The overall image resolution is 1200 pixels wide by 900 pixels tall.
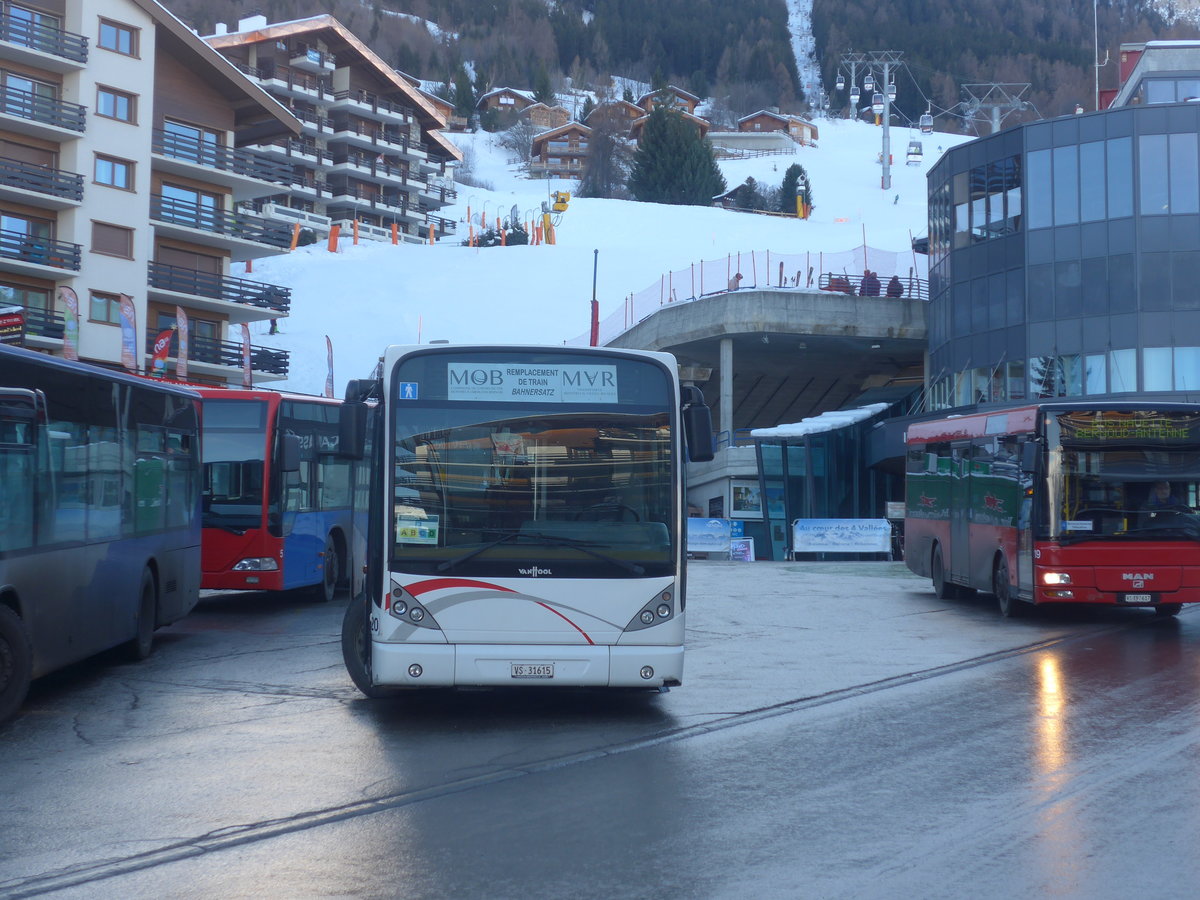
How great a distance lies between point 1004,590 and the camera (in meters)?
19.1

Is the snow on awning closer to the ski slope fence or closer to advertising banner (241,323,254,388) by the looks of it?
the ski slope fence

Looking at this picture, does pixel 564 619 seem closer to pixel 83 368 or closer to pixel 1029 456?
pixel 83 368

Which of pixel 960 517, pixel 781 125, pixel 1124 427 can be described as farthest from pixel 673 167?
pixel 1124 427

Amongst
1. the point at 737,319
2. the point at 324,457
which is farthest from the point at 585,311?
the point at 324,457

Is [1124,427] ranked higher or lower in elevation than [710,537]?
higher

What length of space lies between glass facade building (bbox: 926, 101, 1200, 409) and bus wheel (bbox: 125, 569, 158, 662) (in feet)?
121

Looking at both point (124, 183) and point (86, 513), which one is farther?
point (124, 183)

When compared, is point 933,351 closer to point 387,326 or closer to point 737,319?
point 737,319

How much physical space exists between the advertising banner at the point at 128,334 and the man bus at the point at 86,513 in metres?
27.3

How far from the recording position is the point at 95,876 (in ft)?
19.8

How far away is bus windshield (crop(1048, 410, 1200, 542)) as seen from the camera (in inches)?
680

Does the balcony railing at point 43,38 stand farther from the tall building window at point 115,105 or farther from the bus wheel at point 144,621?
the bus wheel at point 144,621

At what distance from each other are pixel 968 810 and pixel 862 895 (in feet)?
5.88

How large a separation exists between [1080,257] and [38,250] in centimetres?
3339
